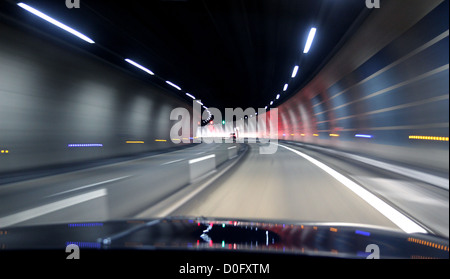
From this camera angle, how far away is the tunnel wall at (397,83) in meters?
7.11

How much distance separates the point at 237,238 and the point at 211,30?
10280mm

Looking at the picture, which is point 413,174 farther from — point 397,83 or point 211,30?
point 211,30

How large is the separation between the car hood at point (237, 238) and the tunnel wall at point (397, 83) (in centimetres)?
A: 412

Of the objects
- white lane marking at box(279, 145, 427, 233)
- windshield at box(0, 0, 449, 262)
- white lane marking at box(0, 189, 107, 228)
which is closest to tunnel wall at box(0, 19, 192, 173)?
windshield at box(0, 0, 449, 262)

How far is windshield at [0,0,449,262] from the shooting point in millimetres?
6633

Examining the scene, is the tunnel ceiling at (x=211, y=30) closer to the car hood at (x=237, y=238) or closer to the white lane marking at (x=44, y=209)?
the white lane marking at (x=44, y=209)

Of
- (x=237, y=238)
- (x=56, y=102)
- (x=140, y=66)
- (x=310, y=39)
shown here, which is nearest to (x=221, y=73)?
(x=140, y=66)

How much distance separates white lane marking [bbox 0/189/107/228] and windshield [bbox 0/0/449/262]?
0.03 metres

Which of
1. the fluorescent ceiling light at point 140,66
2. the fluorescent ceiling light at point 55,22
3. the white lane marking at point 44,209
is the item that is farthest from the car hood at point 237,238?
the fluorescent ceiling light at point 140,66

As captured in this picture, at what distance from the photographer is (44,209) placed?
6.50 m

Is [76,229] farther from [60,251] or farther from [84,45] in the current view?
[84,45]

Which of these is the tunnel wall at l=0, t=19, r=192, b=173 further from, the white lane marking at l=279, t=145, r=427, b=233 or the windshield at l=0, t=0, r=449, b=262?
the white lane marking at l=279, t=145, r=427, b=233

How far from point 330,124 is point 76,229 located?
2094 cm

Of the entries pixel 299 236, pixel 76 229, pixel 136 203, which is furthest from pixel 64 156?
pixel 299 236
